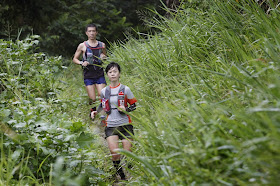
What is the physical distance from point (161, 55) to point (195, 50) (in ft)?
1.98

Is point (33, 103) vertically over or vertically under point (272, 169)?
under

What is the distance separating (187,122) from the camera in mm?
2377

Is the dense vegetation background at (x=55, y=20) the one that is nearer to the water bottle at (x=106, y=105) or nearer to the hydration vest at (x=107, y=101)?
the hydration vest at (x=107, y=101)

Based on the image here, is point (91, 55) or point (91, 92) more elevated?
point (91, 55)

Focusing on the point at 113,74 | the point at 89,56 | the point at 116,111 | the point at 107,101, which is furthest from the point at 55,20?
the point at 116,111

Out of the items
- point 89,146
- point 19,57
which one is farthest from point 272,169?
point 19,57

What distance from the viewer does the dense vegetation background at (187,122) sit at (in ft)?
5.81

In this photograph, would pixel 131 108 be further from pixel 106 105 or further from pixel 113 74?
pixel 113 74

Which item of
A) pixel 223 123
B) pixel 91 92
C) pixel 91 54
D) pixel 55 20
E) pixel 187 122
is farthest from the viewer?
pixel 55 20

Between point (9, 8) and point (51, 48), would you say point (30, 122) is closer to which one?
point (9, 8)

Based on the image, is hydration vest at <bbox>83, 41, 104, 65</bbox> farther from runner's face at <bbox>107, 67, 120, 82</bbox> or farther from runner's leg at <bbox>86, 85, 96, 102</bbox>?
runner's face at <bbox>107, 67, 120, 82</bbox>

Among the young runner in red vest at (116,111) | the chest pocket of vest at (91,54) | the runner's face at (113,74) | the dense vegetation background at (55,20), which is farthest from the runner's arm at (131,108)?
the dense vegetation background at (55,20)

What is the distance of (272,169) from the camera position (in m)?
1.55

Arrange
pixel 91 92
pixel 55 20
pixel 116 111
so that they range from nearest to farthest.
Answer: pixel 116 111 < pixel 91 92 < pixel 55 20
